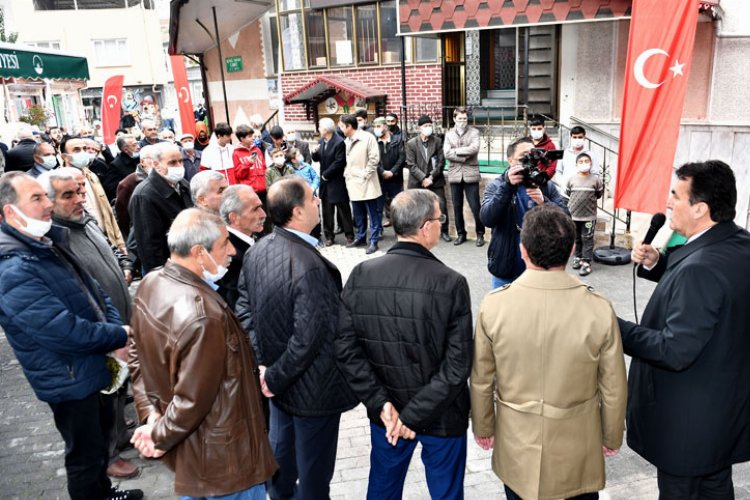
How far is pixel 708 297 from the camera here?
2.40m

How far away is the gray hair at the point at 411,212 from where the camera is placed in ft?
8.77

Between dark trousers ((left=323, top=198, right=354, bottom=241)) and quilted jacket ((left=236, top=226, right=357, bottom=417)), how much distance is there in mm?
6016

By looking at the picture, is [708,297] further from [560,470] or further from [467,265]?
[467,265]

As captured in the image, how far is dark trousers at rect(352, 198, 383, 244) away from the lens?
869 cm

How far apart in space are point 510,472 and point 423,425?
1.44 ft

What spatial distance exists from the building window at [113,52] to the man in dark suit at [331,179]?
27345 millimetres

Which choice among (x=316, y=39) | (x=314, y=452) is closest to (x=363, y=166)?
(x=314, y=452)

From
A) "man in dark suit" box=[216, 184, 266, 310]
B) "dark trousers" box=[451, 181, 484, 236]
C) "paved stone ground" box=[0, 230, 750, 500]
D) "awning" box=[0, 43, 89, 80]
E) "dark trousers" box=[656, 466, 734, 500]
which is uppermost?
"awning" box=[0, 43, 89, 80]

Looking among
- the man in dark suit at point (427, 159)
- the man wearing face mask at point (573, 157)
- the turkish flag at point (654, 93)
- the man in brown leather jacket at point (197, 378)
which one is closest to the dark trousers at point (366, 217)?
the man in dark suit at point (427, 159)

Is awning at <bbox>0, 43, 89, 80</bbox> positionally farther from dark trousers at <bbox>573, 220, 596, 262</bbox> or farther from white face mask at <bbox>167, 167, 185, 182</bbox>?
dark trousers at <bbox>573, 220, 596, 262</bbox>

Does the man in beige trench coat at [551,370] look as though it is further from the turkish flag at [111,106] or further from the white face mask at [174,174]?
the turkish flag at [111,106]

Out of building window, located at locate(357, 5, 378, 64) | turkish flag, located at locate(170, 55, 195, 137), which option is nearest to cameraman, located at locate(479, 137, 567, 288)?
turkish flag, located at locate(170, 55, 195, 137)

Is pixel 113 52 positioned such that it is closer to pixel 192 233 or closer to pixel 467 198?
pixel 467 198

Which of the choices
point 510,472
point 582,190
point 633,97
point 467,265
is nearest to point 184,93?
point 467,265
